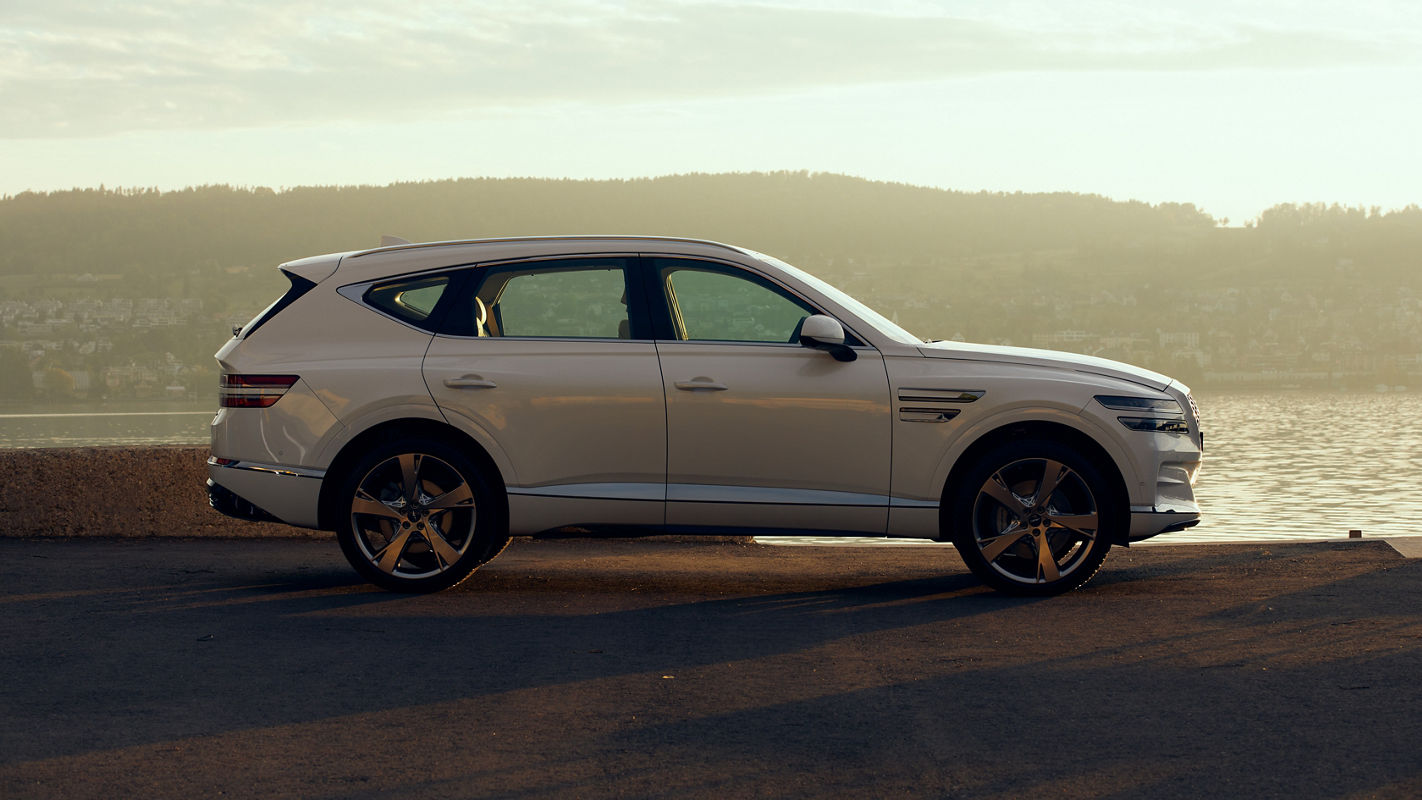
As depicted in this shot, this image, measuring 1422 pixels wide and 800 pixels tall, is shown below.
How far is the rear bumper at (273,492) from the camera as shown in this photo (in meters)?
7.45

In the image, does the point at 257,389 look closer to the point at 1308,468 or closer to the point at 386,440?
the point at 386,440

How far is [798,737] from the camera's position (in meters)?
4.53

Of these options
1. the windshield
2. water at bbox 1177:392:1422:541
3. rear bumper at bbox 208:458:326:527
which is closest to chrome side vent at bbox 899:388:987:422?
the windshield

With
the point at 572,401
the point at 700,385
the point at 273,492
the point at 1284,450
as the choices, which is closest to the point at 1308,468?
the point at 1284,450

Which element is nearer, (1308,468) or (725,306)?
(725,306)

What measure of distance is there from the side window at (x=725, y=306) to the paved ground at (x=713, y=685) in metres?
1.37

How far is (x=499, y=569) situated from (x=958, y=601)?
2914 mm

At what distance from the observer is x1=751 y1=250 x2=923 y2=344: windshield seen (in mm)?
7418

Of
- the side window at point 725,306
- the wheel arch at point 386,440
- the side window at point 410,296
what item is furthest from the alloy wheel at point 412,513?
the side window at point 725,306

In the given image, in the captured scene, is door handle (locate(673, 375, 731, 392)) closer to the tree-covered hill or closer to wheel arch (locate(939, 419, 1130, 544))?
wheel arch (locate(939, 419, 1130, 544))

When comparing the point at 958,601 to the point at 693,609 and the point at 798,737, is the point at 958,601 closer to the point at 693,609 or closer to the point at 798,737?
the point at 693,609

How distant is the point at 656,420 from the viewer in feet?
23.7

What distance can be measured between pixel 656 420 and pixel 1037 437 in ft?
6.39

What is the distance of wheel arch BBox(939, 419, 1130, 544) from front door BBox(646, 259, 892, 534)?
0.33 metres
